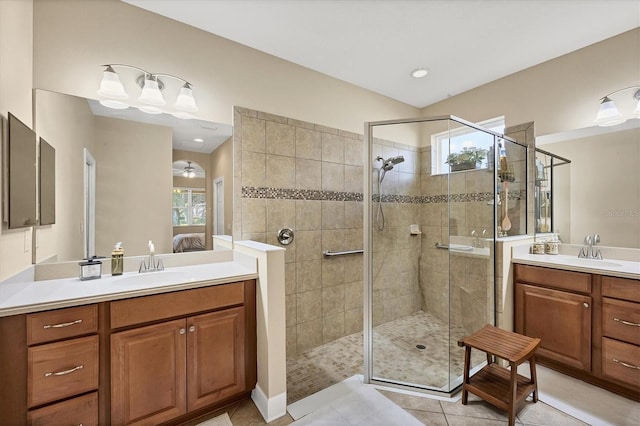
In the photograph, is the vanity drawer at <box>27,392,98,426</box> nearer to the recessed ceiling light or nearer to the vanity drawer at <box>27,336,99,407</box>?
the vanity drawer at <box>27,336,99,407</box>

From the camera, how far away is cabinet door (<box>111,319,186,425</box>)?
1397 millimetres

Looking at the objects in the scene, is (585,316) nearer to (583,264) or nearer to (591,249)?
(583,264)

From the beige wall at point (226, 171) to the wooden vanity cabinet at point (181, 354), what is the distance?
66 centimetres

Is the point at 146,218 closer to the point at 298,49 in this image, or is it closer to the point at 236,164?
the point at 236,164

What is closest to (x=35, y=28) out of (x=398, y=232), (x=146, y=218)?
(x=146, y=218)

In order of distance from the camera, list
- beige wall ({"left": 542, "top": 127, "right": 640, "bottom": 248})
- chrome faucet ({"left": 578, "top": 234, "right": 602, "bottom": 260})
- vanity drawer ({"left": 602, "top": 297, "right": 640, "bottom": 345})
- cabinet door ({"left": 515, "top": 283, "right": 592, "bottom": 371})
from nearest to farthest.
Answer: vanity drawer ({"left": 602, "top": 297, "right": 640, "bottom": 345}) → cabinet door ({"left": 515, "top": 283, "right": 592, "bottom": 371}) → beige wall ({"left": 542, "top": 127, "right": 640, "bottom": 248}) → chrome faucet ({"left": 578, "top": 234, "right": 602, "bottom": 260})

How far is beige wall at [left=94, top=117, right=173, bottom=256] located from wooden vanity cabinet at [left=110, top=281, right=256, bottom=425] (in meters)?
0.63

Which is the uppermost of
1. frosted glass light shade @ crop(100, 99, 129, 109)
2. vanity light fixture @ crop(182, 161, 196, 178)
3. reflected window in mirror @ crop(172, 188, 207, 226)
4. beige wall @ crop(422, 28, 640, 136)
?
beige wall @ crop(422, 28, 640, 136)

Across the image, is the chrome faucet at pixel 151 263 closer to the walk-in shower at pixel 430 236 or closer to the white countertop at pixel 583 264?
the walk-in shower at pixel 430 236

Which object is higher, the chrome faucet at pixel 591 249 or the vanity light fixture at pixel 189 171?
the vanity light fixture at pixel 189 171

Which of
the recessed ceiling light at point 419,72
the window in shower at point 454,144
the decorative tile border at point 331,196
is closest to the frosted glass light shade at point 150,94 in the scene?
the decorative tile border at point 331,196

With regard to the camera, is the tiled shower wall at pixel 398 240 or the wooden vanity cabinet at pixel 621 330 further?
the tiled shower wall at pixel 398 240

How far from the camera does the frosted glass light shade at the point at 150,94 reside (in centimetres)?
187

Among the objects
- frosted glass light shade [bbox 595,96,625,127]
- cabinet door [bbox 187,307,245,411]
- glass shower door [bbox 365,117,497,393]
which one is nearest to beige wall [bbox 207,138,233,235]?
cabinet door [bbox 187,307,245,411]
